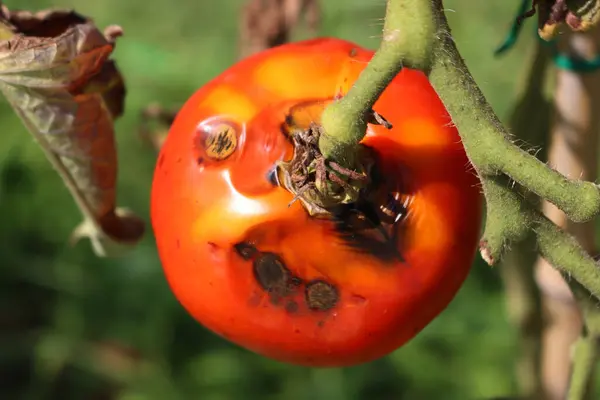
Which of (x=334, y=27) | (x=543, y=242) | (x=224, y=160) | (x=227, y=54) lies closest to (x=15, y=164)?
(x=227, y=54)

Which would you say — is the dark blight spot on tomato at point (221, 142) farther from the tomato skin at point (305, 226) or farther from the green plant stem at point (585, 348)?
the green plant stem at point (585, 348)

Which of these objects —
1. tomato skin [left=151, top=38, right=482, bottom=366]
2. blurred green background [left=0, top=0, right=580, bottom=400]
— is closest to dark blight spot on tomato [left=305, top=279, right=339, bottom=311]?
tomato skin [left=151, top=38, right=482, bottom=366]

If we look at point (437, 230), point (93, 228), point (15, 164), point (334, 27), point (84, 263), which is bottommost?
point (84, 263)

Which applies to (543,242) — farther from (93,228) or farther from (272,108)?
(93,228)

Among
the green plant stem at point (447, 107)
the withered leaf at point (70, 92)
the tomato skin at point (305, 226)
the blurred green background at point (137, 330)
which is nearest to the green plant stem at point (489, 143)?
the green plant stem at point (447, 107)

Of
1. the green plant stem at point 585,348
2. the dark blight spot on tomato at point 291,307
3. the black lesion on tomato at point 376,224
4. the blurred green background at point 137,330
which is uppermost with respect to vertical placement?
the black lesion on tomato at point 376,224

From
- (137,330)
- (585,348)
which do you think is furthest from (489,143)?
(137,330)

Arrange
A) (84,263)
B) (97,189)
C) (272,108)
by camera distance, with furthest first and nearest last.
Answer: (84,263) < (97,189) < (272,108)
